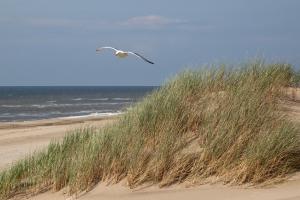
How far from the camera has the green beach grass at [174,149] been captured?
21.3 feet

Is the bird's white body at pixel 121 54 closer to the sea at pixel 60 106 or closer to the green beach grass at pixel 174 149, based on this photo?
the green beach grass at pixel 174 149

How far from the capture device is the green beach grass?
6.50 m

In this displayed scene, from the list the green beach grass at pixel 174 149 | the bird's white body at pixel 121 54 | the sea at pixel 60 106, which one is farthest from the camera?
the sea at pixel 60 106

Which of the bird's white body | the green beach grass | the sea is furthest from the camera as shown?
the sea

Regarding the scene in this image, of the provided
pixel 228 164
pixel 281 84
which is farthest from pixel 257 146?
pixel 281 84

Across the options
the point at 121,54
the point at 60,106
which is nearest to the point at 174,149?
the point at 121,54

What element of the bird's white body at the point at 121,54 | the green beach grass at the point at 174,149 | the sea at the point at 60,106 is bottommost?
the sea at the point at 60,106

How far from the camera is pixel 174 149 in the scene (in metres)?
6.87

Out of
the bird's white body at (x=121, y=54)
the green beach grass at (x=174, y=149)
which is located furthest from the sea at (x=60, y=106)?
the bird's white body at (x=121, y=54)

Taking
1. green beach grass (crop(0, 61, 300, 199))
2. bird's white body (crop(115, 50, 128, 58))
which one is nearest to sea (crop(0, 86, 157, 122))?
green beach grass (crop(0, 61, 300, 199))

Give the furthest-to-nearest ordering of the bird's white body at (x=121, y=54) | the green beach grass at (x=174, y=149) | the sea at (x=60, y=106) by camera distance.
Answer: the sea at (x=60, y=106)
the bird's white body at (x=121, y=54)
the green beach grass at (x=174, y=149)

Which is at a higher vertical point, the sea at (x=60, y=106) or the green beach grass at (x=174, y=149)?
the green beach grass at (x=174, y=149)

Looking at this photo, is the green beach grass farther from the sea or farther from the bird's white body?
the sea

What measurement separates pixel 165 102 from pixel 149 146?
0.89 m
